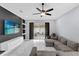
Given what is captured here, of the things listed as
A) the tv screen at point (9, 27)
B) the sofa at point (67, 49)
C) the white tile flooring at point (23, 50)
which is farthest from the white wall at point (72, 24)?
the tv screen at point (9, 27)

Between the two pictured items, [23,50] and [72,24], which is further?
[72,24]

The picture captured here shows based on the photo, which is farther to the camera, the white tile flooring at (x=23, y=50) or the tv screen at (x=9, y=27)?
the tv screen at (x=9, y=27)

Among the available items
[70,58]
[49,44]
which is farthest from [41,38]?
[70,58]

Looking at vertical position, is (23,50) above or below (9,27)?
below

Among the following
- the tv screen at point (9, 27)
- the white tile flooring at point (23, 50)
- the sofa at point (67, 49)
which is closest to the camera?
the sofa at point (67, 49)

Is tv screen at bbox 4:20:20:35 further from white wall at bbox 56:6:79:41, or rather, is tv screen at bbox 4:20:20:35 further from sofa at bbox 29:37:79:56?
white wall at bbox 56:6:79:41

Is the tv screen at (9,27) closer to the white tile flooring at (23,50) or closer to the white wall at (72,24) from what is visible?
the white tile flooring at (23,50)

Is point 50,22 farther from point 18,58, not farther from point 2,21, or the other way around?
point 18,58

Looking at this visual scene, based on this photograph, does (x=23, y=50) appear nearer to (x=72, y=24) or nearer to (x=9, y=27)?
(x=9, y=27)

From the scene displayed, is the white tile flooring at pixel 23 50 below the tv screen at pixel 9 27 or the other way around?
below

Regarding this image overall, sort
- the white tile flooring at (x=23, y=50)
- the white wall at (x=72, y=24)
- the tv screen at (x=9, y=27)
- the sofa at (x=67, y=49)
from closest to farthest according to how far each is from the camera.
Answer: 1. the sofa at (x=67, y=49)
2. the white tile flooring at (x=23, y=50)
3. the white wall at (x=72, y=24)
4. the tv screen at (x=9, y=27)

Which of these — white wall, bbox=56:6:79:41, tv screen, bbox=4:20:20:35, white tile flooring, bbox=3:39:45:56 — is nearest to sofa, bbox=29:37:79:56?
white wall, bbox=56:6:79:41

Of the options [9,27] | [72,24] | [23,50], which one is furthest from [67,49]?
[9,27]

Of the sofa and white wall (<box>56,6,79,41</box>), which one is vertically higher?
white wall (<box>56,6,79,41</box>)
